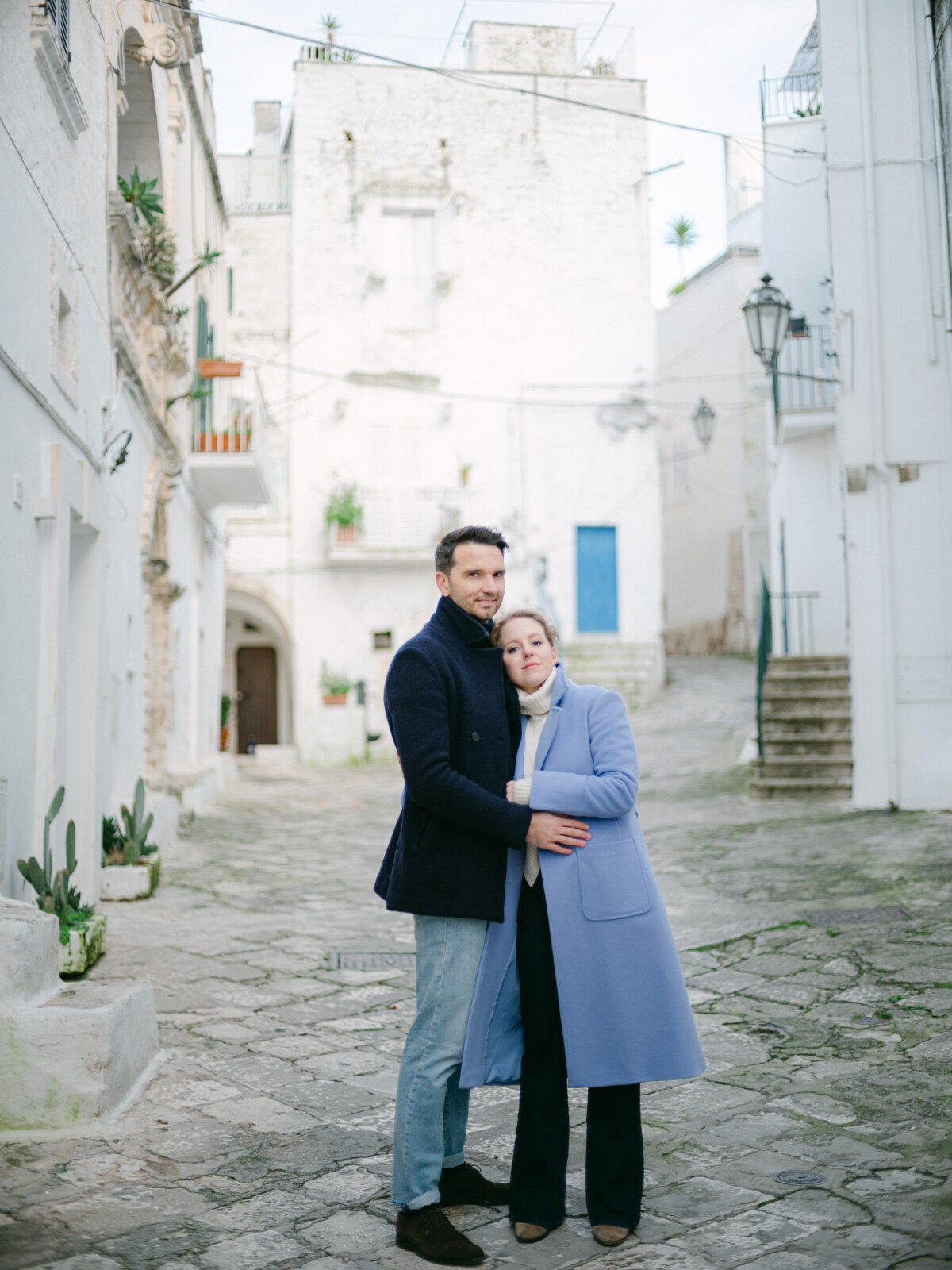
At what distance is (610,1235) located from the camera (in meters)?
2.84

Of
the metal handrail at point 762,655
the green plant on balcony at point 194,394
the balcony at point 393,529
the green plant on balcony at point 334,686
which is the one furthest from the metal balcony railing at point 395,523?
the metal handrail at point 762,655

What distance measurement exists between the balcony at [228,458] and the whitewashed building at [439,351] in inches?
249

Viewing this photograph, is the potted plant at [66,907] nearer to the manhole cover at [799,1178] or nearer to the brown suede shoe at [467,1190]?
the brown suede shoe at [467,1190]

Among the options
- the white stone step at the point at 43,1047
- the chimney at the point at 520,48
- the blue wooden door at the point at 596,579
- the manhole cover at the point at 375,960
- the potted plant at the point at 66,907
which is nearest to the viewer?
the white stone step at the point at 43,1047

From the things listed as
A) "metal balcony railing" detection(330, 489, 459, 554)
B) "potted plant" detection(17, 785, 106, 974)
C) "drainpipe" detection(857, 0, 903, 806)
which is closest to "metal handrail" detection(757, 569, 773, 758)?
"drainpipe" detection(857, 0, 903, 806)

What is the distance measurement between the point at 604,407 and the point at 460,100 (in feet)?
19.9

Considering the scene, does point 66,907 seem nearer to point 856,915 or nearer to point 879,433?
point 856,915

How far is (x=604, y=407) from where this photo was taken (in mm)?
22031

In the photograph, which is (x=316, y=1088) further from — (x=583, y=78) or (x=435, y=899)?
(x=583, y=78)

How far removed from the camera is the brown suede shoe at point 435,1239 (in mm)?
2748

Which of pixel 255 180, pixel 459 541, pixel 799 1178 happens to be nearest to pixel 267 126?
pixel 255 180

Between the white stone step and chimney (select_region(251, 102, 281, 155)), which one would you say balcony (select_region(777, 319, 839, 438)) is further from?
chimney (select_region(251, 102, 281, 155))

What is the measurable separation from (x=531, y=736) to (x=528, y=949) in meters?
0.53

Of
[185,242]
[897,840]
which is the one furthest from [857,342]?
[185,242]
